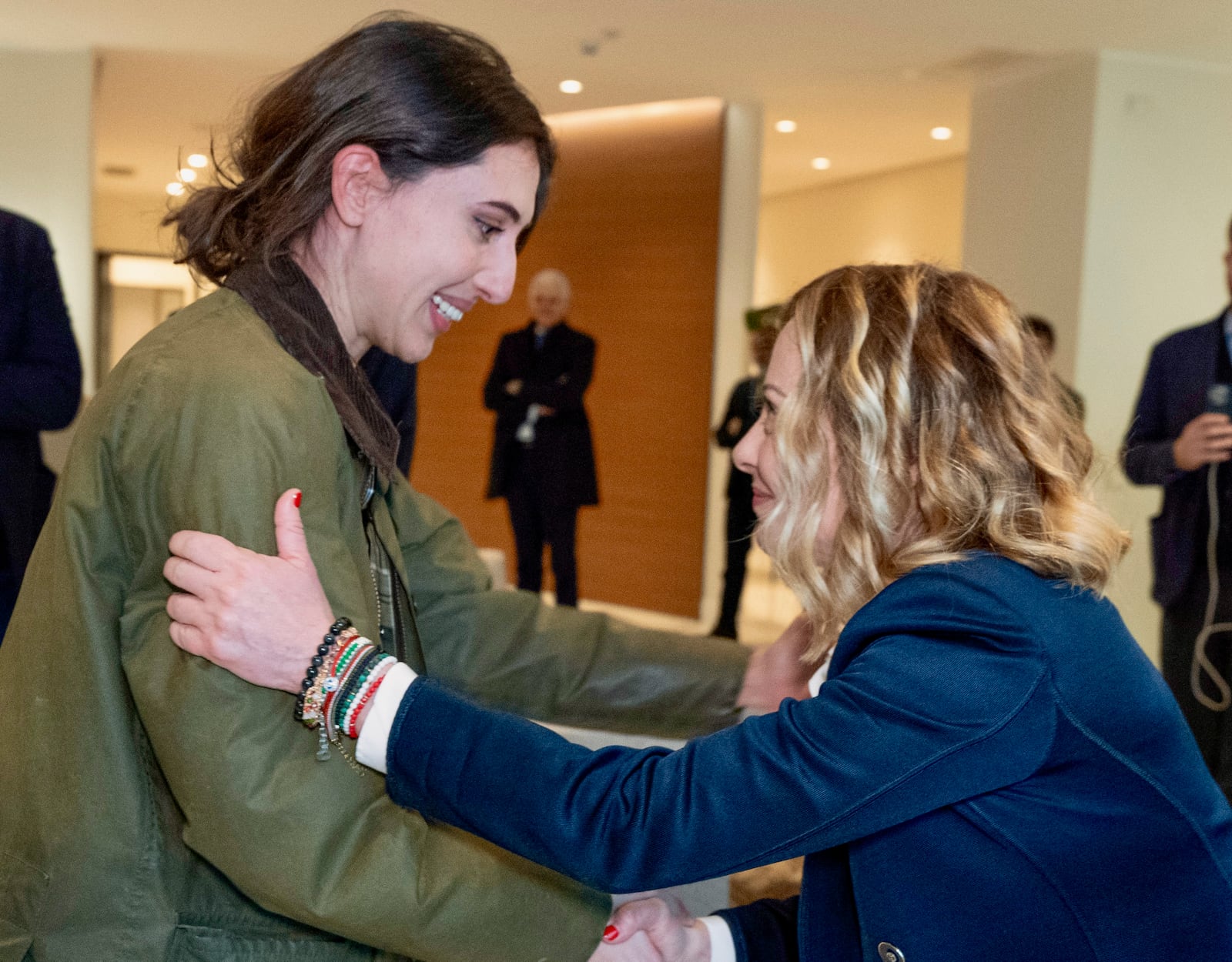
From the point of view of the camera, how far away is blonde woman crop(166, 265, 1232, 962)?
3.18 ft

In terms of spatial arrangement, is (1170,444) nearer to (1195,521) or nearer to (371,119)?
(1195,521)

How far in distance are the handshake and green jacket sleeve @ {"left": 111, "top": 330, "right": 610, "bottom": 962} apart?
0.69 feet

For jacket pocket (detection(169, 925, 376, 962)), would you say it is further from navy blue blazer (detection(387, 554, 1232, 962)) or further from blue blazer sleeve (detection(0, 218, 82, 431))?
blue blazer sleeve (detection(0, 218, 82, 431))

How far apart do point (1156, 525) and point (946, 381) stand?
254 centimetres

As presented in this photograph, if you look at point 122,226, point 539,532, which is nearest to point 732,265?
point 539,532

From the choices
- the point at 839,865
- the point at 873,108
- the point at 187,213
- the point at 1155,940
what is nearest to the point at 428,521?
the point at 187,213

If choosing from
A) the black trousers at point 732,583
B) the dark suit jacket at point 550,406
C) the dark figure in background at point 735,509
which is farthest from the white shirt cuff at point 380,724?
the dark suit jacket at point 550,406

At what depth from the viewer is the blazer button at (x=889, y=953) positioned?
41.4 inches

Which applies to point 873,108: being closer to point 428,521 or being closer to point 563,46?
point 563,46

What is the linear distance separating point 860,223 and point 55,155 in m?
6.24

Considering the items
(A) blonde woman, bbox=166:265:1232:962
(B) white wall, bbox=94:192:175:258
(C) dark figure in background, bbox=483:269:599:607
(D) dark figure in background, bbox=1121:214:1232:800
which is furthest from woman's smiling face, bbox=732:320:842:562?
(B) white wall, bbox=94:192:175:258

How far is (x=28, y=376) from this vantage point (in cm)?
227

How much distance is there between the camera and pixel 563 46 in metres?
5.87

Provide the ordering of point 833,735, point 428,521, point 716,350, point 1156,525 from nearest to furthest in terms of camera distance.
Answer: point 833,735 → point 428,521 → point 1156,525 → point 716,350
